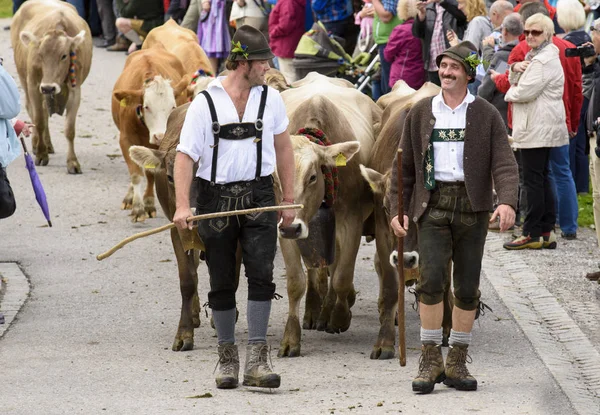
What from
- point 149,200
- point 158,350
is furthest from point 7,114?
point 149,200

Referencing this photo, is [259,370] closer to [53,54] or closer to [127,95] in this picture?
[127,95]

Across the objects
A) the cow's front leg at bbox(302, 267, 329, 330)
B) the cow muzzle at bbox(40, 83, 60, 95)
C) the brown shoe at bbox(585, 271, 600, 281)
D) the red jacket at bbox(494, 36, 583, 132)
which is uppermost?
the red jacket at bbox(494, 36, 583, 132)

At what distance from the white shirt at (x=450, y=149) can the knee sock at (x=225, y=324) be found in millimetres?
1537

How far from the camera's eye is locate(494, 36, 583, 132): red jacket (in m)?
12.0

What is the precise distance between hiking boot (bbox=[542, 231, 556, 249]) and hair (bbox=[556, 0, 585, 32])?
2.05 m

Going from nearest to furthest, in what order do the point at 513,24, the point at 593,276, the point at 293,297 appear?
the point at 293,297, the point at 593,276, the point at 513,24

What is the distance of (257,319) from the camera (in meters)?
7.75

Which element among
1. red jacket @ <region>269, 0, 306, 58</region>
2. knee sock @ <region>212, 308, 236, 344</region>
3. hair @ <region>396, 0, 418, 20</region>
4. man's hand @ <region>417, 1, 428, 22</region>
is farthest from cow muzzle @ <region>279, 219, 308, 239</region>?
red jacket @ <region>269, 0, 306, 58</region>

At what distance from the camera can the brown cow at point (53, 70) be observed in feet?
53.6

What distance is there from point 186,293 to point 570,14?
17.3 feet

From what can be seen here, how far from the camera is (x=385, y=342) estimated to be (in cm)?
876

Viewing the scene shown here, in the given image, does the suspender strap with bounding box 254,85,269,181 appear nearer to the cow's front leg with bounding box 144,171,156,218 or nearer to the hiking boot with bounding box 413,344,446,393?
the hiking boot with bounding box 413,344,446,393

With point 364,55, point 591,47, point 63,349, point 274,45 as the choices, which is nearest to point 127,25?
point 274,45

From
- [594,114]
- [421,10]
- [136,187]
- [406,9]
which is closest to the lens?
[594,114]
